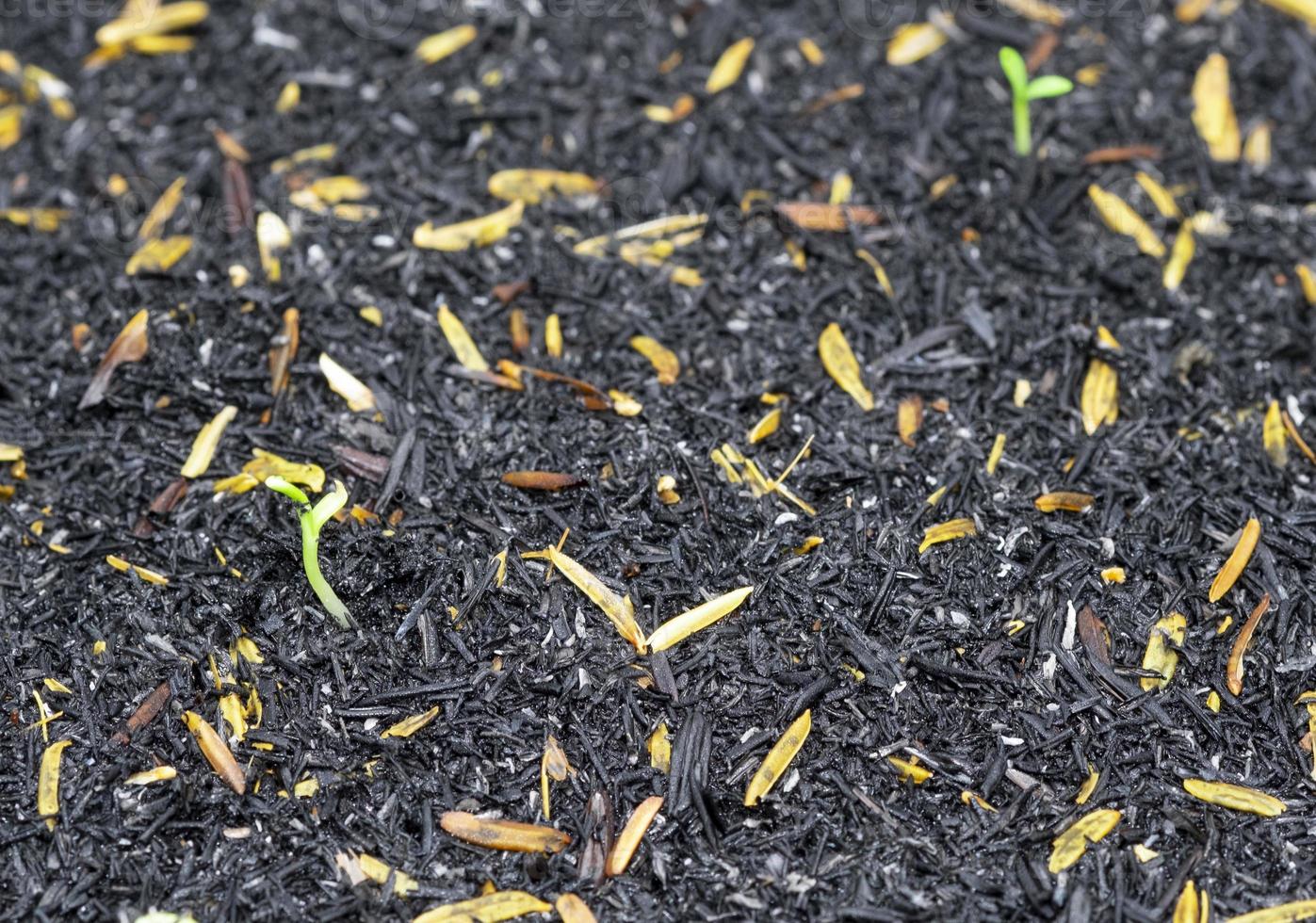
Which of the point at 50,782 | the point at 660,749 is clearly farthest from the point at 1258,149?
the point at 50,782

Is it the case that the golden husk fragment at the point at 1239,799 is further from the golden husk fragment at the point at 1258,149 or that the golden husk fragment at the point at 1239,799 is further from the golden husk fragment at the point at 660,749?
the golden husk fragment at the point at 1258,149

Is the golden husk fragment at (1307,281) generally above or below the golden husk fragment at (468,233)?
below

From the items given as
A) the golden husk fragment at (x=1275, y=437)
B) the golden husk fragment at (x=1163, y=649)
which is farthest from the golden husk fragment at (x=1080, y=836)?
the golden husk fragment at (x=1275, y=437)

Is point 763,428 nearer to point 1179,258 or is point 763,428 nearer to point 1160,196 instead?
point 1179,258

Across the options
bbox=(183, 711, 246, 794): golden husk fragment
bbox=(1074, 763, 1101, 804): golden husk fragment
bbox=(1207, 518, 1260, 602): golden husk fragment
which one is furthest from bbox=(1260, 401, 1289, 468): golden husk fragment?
bbox=(183, 711, 246, 794): golden husk fragment

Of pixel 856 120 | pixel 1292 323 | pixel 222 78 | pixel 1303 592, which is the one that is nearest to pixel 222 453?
pixel 222 78

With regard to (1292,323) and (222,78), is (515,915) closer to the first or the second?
(1292,323)

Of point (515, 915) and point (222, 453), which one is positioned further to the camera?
point (222, 453)
